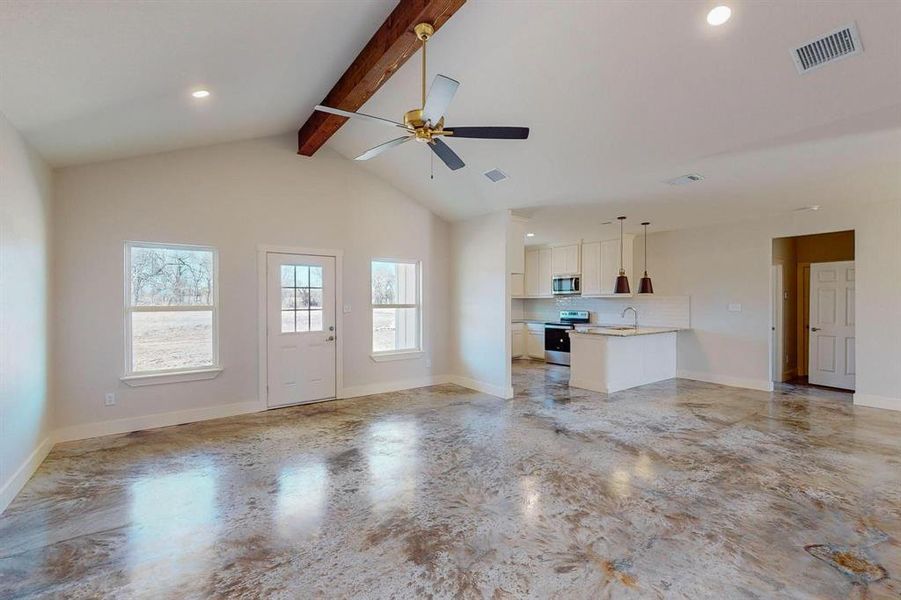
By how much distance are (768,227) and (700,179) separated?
7.96 ft

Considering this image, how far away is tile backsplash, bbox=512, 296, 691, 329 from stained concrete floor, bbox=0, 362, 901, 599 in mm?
2780

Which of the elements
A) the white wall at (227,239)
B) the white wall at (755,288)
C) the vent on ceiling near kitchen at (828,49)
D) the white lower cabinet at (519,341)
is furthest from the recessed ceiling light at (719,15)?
the white lower cabinet at (519,341)

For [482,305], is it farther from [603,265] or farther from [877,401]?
[877,401]

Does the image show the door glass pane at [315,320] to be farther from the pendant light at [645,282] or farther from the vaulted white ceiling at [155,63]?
the pendant light at [645,282]

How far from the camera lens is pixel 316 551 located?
7.45 feet

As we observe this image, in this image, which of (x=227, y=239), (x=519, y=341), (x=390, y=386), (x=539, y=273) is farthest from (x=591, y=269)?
(x=227, y=239)

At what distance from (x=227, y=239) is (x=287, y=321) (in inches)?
46.2

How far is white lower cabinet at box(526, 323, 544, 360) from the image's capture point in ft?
30.0

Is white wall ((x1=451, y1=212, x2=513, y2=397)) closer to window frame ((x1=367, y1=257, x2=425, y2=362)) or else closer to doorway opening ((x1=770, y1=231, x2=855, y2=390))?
window frame ((x1=367, y1=257, x2=425, y2=362))

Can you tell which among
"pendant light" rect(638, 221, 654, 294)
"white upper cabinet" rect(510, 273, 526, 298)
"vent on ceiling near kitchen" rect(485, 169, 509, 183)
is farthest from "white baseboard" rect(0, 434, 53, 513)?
"white upper cabinet" rect(510, 273, 526, 298)

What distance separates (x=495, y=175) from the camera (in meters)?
4.98

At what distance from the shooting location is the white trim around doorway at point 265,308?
5039 mm

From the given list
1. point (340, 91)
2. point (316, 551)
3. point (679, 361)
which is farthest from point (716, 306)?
point (316, 551)

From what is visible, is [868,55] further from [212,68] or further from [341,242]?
[341,242]
